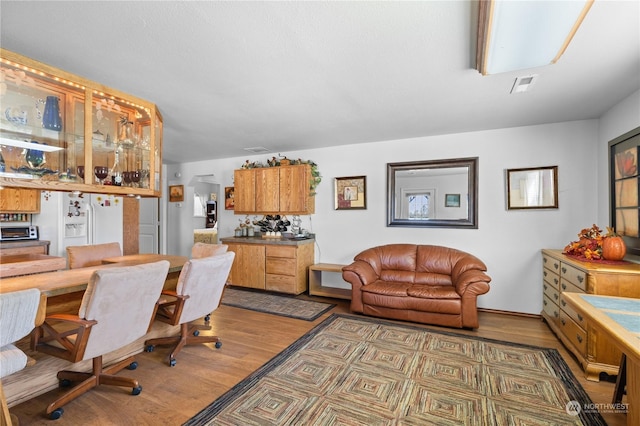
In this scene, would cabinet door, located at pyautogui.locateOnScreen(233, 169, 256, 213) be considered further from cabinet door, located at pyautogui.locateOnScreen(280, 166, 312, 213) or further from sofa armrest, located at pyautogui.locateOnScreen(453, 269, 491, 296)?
sofa armrest, located at pyautogui.locateOnScreen(453, 269, 491, 296)

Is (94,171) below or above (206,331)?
above

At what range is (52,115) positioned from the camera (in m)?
2.38

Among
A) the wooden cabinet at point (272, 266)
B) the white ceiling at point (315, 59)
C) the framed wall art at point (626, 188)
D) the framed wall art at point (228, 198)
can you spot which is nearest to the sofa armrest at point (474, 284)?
the framed wall art at point (626, 188)

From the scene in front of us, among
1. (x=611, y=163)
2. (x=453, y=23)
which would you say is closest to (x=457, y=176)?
(x=611, y=163)

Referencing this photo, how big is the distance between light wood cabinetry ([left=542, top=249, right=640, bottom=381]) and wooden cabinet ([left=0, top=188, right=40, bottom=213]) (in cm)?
672

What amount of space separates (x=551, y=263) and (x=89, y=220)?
A: 7341 mm

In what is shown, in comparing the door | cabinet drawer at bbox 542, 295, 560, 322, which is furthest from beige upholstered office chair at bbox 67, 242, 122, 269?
cabinet drawer at bbox 542, 295, 560, 322

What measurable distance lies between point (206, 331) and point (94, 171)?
6.74 ft

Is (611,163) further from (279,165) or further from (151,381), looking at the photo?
(151,381)

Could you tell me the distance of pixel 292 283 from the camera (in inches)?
192

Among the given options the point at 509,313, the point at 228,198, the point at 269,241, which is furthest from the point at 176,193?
the point at 509,313

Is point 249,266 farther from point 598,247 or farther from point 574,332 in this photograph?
point 598,247

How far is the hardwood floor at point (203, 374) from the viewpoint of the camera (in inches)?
76.7
